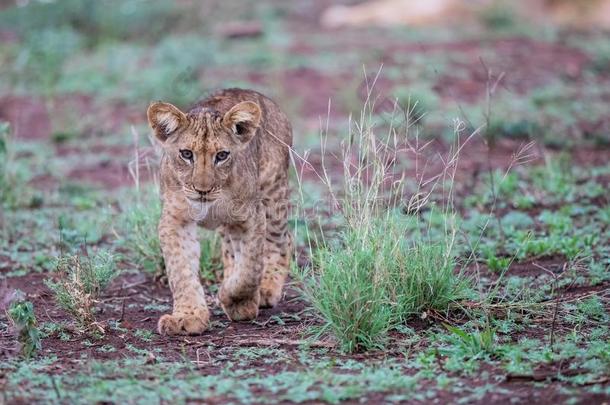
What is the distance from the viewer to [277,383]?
5488mm

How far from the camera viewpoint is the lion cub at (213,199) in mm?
6660

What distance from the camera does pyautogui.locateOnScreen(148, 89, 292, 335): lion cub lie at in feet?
21.9

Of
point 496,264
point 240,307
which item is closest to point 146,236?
point 240,307

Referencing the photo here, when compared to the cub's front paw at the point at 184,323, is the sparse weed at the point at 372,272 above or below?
above

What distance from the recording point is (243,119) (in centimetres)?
684

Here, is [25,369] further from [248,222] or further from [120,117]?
[120,117]

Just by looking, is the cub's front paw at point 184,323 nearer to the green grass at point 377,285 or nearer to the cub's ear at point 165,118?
the green grass at point 377,285

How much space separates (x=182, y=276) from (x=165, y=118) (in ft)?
3.16

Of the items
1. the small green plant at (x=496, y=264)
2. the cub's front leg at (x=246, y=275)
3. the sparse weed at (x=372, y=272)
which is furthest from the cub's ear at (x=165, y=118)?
the small green plant at (x=496, y=264)

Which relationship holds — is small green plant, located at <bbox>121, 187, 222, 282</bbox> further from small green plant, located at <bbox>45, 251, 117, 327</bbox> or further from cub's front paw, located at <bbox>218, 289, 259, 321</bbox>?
cub's front paw, located at <bbox>218, 289, 259, 321</bbox>

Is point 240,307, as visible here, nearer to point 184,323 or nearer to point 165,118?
point 184,323

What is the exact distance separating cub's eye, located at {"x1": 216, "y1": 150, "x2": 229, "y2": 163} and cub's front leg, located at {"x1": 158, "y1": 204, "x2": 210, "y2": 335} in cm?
48

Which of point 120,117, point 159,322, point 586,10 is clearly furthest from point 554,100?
point 586,10

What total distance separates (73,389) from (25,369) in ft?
1.62
